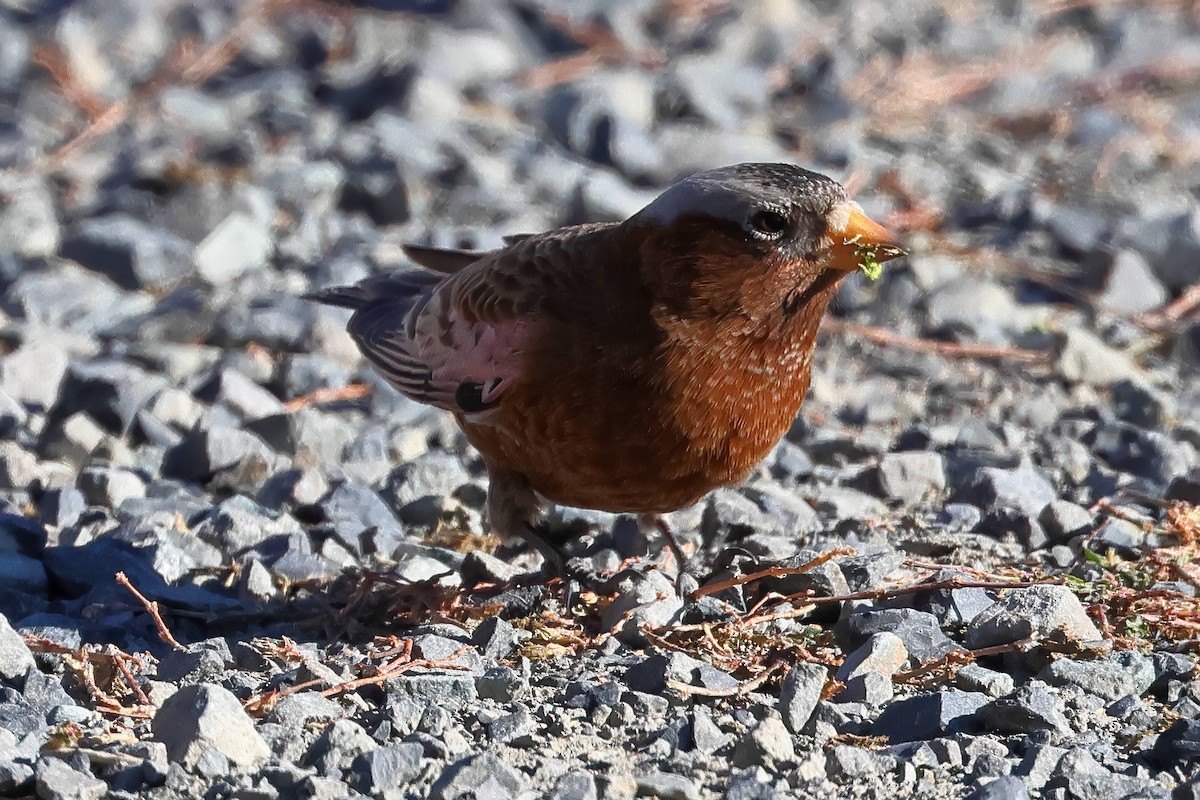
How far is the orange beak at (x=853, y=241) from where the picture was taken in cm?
446

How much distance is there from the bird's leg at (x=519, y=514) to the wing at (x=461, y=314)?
243mm

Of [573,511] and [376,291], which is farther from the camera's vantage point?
[376,291]

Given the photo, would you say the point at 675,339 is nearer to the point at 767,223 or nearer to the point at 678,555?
the point at 767,223

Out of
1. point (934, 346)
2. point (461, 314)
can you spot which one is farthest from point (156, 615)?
point (934, 346)

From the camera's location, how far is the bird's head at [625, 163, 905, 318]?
448 centimetres

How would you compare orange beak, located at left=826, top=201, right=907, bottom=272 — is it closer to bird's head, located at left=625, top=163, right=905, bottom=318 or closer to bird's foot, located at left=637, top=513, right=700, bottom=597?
bird's head, located at left=625, top=163, right=905, bottom=318

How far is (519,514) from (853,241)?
133 cm

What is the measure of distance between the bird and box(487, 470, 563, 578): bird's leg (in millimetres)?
60

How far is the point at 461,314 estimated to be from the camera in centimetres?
529

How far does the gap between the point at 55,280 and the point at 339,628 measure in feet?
11.6

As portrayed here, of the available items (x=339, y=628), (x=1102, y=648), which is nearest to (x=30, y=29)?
(x=339, y=628)

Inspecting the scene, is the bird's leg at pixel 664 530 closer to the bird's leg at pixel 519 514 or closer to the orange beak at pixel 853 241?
the bird's leg at pixel 519 514

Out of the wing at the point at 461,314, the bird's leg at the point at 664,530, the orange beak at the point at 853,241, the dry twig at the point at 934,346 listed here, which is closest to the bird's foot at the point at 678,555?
the bird's leg at the point at 664,530

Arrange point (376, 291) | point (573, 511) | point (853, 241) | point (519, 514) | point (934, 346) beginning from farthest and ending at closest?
point (934, 346), point (376, 291), point (573, 511), point (519, 514), point (853, 241)
